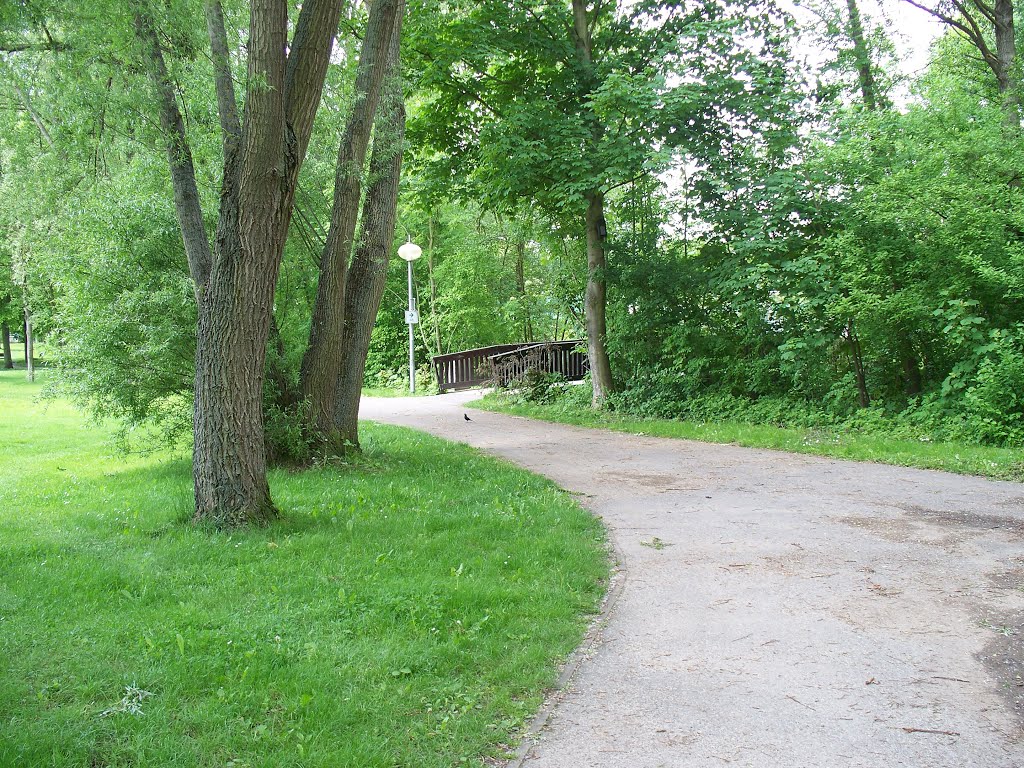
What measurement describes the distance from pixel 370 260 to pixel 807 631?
6975 millimetres

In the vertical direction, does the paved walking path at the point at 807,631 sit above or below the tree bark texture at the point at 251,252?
below

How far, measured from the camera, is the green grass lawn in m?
2.97

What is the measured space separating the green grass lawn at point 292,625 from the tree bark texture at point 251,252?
43 centimetres

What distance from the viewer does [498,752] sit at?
2967 millimetres

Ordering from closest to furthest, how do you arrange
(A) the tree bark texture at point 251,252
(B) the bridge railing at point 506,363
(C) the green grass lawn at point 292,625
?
(C) the green grass lawn at point 292,625 < (A) the tree bark texture at point 251,252 < (B) the bridge railing at point 506,363

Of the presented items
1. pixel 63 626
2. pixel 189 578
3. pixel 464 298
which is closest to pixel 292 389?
pixel 189 578

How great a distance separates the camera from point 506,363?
1931 centimetres

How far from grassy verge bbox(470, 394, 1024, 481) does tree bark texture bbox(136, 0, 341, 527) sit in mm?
6988

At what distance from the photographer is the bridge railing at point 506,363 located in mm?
19203

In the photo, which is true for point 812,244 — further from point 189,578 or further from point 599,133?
point 189,578

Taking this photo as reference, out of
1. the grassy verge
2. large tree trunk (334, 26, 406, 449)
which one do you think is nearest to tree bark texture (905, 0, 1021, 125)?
the grassy verge

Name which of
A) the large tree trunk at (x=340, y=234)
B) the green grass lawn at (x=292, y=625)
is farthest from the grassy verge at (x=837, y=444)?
the large tree trunk at (x=340, y=234)

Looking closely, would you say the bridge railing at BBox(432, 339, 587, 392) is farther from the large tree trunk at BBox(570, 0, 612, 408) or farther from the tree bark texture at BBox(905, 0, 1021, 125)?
the tree bark texture at BBox(905, 0, 1021, 125)

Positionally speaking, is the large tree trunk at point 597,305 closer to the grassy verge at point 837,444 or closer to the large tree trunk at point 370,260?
the grassy verge at point 837,444
